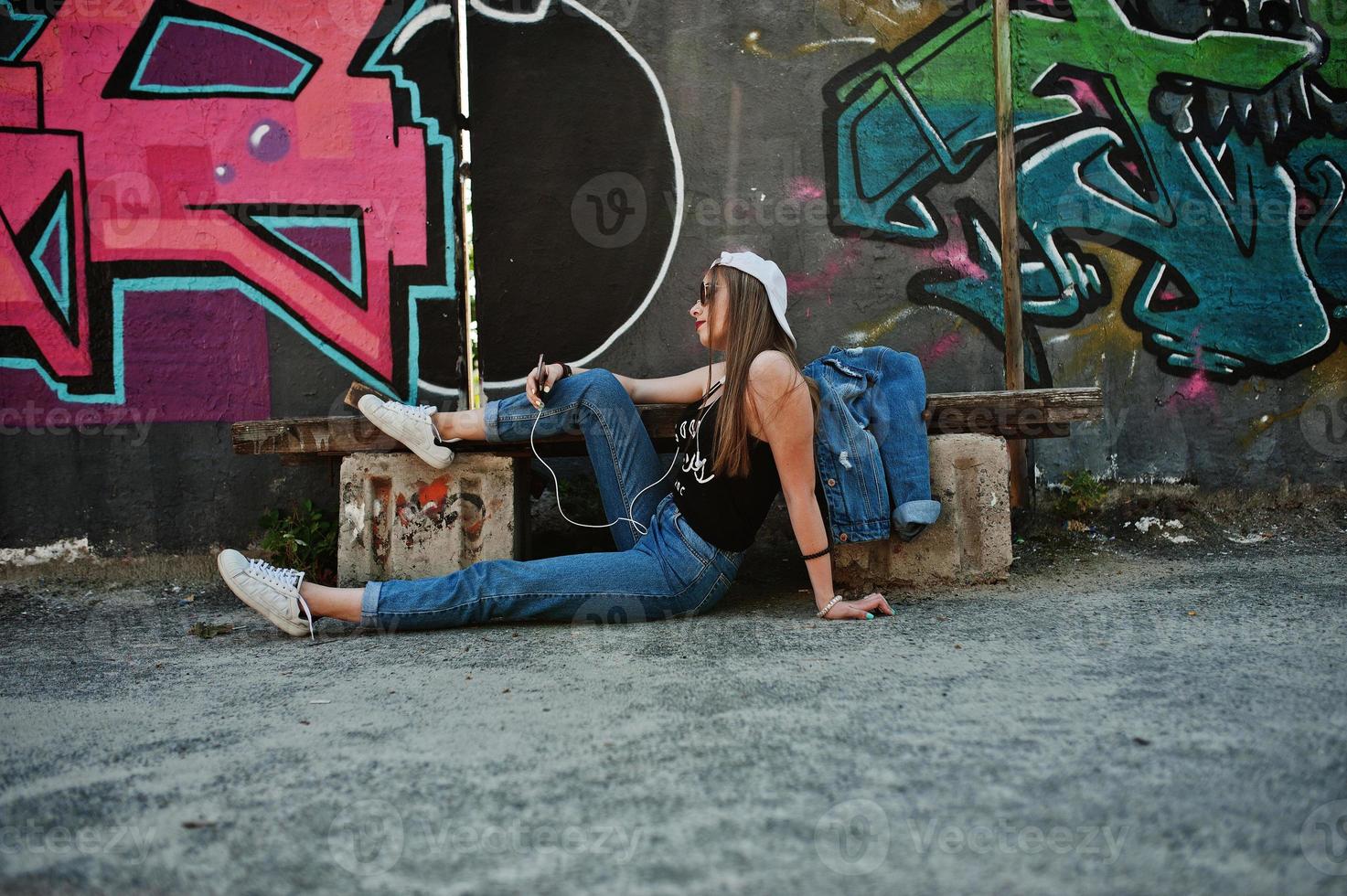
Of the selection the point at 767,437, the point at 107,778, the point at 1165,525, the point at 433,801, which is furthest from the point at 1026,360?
the point at 107,778

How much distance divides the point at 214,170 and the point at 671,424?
2597 millimetres

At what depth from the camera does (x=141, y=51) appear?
420 cm

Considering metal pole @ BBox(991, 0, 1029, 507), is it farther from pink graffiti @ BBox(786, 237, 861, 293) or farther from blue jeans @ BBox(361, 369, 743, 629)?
blue jeans @ BBox(361, 369, 743, 629)

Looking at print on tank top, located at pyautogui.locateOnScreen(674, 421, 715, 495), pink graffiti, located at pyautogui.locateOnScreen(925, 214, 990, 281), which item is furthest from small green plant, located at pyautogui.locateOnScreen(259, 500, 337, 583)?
pink graffiti, located at pyautogui.locateOnScreen(925, 214, 990, 281)

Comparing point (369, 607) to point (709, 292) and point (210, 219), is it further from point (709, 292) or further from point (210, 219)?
point (210, 219)

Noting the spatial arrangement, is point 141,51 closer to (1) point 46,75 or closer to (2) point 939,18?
(1) point 46,75

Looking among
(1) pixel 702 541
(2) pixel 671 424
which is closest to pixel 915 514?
(1) pixel 702 541

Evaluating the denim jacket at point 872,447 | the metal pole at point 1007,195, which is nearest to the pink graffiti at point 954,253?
the metal pole at point 1007,195

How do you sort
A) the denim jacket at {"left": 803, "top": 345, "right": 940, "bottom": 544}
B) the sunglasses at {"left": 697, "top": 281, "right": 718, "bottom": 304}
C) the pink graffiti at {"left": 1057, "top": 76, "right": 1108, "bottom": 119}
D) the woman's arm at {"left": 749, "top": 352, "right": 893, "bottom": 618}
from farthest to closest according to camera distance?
the pink graffiti at {"left": 1057, "top": 76, "right": 1108, "bottom": 119} → the denim jacket at {"left": 803, "top": 345, "right": 940, "bottom": 544} → the sunglasses at {"left": 697, "top": 281, "right": 718, "bottom": 304} → the woman's arm at {"left": 749, "top": 352, "right": 893, "bottom": 618}

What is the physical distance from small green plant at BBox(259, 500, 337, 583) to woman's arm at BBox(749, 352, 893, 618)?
7.30 ft

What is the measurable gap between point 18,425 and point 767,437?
3.62 metres

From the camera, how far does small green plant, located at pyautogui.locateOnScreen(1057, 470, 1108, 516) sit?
14.1ft

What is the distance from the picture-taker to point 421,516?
346 cm

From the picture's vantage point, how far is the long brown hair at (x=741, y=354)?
2.80 m
